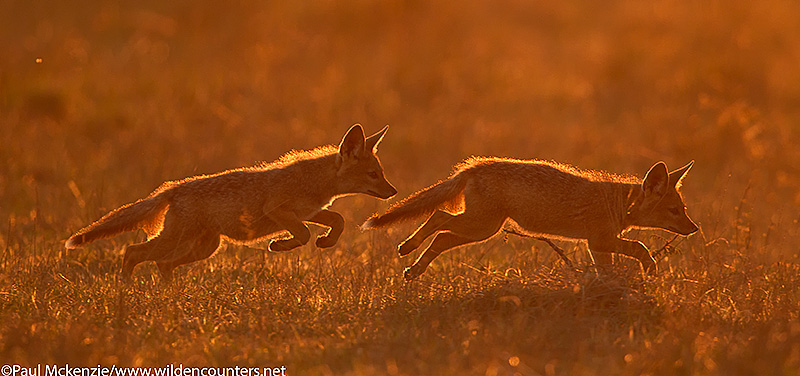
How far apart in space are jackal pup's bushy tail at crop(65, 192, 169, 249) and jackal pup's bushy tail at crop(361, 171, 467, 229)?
160 cm

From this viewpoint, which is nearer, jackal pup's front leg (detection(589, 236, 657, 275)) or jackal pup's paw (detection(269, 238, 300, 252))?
jackal pup's front leg (detection(589, 236, 657, 275))

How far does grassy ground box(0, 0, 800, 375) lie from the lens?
6.20 m

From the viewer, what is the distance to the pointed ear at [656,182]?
7.67 metres

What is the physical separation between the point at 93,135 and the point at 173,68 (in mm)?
3804

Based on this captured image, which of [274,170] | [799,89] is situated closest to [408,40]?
[799,89]

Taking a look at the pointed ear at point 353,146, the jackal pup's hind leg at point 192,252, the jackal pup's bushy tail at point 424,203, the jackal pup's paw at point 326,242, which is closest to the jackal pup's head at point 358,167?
the pointed ear at point 353,146

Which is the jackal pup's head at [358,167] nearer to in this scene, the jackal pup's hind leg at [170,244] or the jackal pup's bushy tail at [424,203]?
the jackal pup's bushy tail at [424,203]

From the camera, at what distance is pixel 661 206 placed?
7.89 m

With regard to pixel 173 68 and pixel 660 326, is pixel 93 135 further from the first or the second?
pixel 660 326

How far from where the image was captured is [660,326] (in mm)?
6539

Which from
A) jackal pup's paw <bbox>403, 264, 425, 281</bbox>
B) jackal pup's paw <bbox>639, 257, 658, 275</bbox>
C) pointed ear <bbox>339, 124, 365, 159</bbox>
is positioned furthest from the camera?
pointed ear <bbox>339, 124, 365, 159</bbox>

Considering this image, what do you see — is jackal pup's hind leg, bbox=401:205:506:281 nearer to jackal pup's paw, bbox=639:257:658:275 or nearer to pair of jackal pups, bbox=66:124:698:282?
pair of jackal pups, bbox=66:124:698:282

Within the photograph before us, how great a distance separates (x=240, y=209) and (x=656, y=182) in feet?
10.4

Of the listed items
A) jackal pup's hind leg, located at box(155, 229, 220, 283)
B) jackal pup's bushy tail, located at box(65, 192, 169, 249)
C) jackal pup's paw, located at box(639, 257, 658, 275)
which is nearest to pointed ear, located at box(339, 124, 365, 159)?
jackal pup's hind leg, located at box(155, 229, 220, 283)
